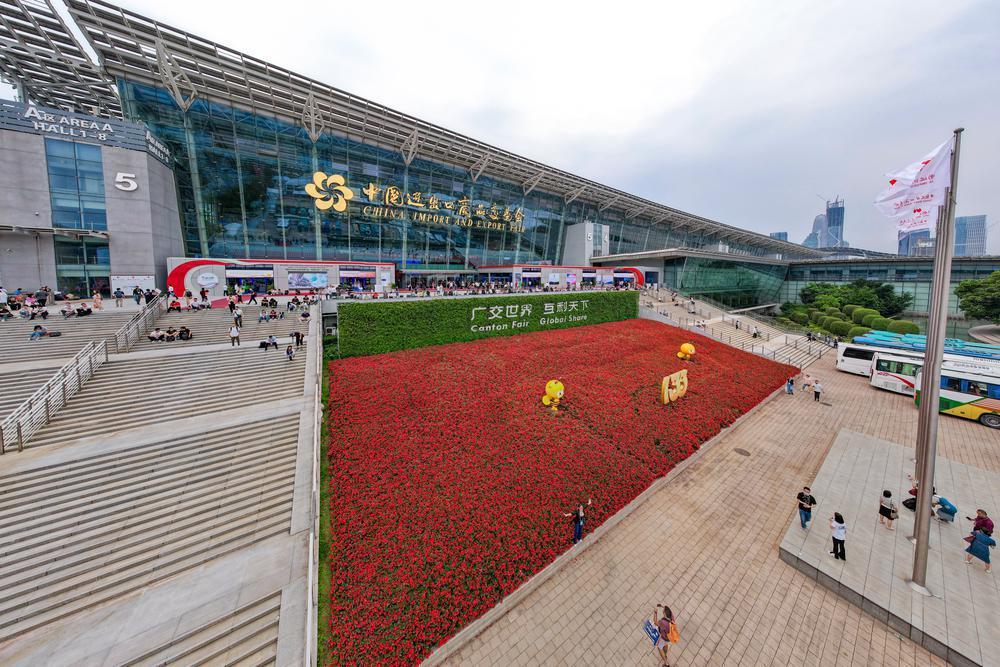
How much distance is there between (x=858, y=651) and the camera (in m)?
6.71

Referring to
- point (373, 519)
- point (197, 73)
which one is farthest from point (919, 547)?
point (197, 73)

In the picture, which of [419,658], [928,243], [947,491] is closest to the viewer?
[419,658]

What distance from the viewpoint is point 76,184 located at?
22672 mm

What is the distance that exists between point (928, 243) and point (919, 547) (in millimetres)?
6700

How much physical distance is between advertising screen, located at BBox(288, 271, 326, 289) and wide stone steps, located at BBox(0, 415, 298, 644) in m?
20.1

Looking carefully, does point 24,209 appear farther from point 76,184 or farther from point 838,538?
point 838,538

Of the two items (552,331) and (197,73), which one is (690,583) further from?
(197,73)

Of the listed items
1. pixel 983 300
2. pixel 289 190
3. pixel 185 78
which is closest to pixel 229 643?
pixel 289 190

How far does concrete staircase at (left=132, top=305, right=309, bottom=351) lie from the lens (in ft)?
56.5

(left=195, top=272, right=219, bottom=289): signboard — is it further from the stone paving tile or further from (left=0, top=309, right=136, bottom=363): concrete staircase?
the stone paving tile

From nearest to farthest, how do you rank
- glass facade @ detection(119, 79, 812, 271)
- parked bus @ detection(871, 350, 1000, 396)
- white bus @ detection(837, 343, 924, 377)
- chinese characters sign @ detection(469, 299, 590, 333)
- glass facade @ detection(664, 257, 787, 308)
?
1. parked bus @ detection(871, 350, 1000, 396)
2. white bus @ detection(837, 343, 924, 377)
3. chinese characters sign @ detection(469, 299, 590, 333)
4. glass facade @ detection(119, 79, 812, 271)
5. glass facade @ detection(664, 257, 787, 308)

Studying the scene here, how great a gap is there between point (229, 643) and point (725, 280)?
5987 cm

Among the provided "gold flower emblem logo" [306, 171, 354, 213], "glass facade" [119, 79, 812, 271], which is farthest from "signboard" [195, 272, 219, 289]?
"gold flower emblem logo" [306, 171, 354, 213]

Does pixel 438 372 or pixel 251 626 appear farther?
pixel 438 372
